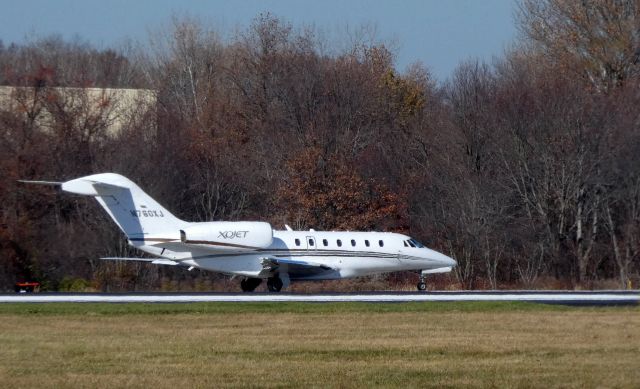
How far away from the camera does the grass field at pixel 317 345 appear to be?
1574 cm

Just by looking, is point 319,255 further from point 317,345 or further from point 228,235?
point 317,345

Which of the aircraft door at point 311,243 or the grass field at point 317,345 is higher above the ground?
the aircraft door at point 311,243

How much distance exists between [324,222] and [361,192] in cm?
240

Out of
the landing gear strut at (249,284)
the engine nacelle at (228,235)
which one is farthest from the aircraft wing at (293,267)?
the landing gear strut at (249,284)

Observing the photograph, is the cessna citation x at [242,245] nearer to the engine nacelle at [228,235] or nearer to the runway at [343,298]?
the engine nacelle at [228,235]

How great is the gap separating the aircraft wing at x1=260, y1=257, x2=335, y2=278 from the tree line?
5.48m

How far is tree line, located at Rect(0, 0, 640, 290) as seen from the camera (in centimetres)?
4556

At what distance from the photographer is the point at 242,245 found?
118 ft

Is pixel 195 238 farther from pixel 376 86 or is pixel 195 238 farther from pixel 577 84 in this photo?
pixel 376 86

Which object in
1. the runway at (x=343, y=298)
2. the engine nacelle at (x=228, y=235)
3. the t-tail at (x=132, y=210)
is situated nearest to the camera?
the runway at (x=343, y=298)

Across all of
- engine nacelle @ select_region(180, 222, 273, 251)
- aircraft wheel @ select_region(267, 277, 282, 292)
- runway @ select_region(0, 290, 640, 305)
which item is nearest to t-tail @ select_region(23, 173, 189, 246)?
engine nacelle @ select_region(180, 222, 273, 251)

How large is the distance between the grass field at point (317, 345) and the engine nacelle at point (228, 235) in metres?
7.23

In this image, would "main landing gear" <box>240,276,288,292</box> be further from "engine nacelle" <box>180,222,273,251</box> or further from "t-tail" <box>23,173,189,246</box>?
"t-tail" <box>23,173,189,246</box>

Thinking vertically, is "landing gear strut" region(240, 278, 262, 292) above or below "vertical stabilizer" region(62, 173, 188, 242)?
below
